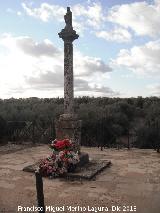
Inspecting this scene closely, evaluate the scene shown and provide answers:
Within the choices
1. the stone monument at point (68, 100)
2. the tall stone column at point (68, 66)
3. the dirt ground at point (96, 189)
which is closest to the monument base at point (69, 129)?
the stone monument at point (68, 100)

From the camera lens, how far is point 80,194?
8148 mm

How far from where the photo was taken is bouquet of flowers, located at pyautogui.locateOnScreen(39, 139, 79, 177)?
9.85 meters

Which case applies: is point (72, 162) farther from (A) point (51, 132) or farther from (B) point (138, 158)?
(A) point (51, 132)

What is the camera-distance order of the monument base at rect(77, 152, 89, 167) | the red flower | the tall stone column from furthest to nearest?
the tall stone column
the monument base at rect(77, 152, 89, 167)
the red flower

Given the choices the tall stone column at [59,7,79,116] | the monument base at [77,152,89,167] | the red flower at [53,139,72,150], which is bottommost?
the monument base at [77,152,89,167]

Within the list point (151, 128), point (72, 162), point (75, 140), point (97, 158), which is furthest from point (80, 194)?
point (151, 128)

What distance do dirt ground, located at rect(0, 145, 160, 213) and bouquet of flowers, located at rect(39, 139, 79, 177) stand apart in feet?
1.18

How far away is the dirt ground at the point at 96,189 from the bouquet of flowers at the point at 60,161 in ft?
1.18

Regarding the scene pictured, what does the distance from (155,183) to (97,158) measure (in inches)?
154

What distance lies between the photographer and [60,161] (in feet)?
33.2

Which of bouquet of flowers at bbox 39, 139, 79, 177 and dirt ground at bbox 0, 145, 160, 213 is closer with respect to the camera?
dirt ground at bbox 0, 145, 160, 213

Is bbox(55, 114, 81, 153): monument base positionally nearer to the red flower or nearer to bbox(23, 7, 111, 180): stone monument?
bbox(23, 7, 111, 180): stone monument

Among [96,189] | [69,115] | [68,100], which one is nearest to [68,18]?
[68,100]

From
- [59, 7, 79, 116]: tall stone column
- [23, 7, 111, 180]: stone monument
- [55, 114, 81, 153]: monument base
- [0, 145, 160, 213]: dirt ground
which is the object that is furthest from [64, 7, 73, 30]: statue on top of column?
[0, 145, 160, 213]: dirt ground
